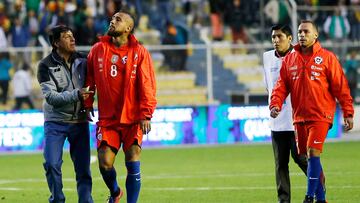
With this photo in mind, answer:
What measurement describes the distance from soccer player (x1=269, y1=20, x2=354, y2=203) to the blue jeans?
224 centimetres

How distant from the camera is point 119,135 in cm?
1288

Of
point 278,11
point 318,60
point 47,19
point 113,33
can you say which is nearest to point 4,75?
point 47,19

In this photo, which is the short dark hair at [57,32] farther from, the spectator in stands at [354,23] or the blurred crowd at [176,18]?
the spectator in stands at [354,23]

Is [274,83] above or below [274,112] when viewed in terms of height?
above

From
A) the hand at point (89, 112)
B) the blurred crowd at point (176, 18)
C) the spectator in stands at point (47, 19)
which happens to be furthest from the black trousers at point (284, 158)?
the spectator in stands at point (47, 19)

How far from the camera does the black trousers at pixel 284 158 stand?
13922mm

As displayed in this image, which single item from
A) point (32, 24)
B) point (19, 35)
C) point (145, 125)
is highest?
point (32, 24)

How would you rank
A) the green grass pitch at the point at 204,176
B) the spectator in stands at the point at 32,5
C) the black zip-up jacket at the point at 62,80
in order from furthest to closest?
1. the spectator in stands at the point at 32,5
2. the green grass pitch at the point at 204,176
3. the black zip-up jacket at the point at 62,80

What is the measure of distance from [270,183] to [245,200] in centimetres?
242

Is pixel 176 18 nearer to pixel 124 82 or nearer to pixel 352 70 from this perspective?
pixel 352 70

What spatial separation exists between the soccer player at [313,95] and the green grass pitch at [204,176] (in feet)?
5.41

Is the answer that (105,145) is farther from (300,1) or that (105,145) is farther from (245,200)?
(300,1)

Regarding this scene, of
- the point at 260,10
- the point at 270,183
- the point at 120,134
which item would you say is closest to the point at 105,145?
the point at 120,134

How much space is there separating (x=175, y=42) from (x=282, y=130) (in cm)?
1705
